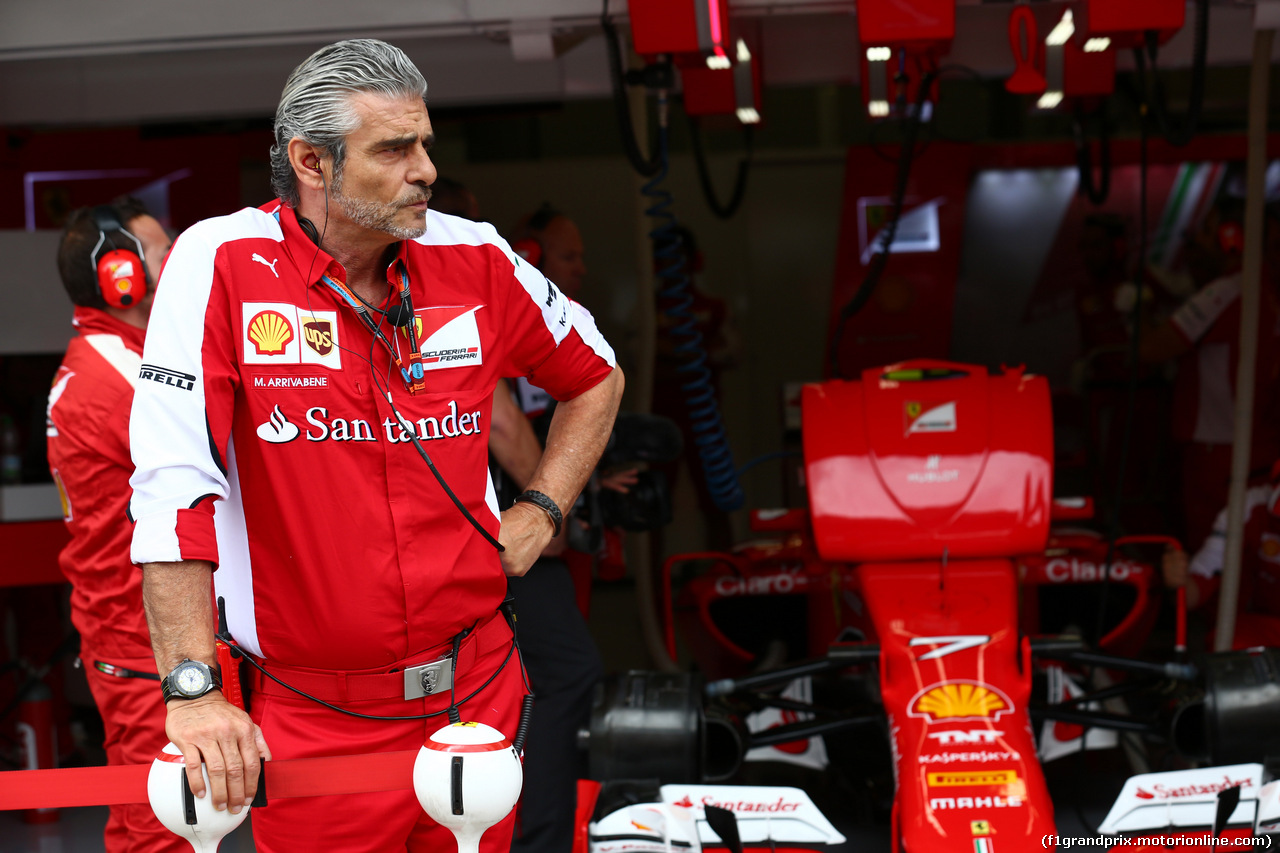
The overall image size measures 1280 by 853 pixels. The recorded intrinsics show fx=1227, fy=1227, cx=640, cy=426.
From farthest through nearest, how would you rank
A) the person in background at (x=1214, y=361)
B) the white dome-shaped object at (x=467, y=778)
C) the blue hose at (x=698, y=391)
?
the person in background at (x=1214, y=361)
the blue hose at (x=698, y=391)
the white dome-shaped object at (x=467, y=778)

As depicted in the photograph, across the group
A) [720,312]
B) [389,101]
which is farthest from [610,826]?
[720,312]

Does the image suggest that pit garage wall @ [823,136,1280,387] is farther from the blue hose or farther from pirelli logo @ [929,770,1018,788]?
pirelli logo @ [929,770,1018,788]

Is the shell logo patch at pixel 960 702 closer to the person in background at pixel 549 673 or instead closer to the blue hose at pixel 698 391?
the person in background at pixel 549 673

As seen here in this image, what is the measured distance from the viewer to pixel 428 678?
174 centimetres

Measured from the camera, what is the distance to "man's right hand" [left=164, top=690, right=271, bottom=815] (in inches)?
52.8

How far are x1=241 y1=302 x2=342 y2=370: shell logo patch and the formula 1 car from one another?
120 centimetres

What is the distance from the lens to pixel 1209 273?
16.1 ft

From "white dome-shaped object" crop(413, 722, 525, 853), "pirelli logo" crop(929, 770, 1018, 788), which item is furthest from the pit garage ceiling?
"white dome-shaped object" crop(413, 722, 525, 853)

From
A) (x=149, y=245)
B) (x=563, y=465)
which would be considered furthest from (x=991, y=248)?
(x=563, y=465)

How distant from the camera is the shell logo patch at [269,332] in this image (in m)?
1.62

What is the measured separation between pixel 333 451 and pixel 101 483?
1.14 meters

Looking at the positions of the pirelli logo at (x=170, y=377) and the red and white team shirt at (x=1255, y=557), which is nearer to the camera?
the pirelli logo at (x=170, y=377)

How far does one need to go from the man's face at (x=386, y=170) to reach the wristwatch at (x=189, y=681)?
24.0 inches

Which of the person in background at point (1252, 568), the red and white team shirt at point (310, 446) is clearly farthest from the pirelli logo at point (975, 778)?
the person in background at point (1252, 568)
